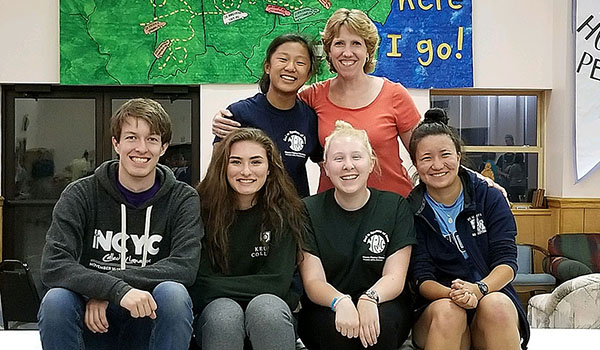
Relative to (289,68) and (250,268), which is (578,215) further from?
(250,268)

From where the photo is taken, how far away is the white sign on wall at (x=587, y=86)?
18.3 ft

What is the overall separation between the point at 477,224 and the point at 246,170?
2.57ft

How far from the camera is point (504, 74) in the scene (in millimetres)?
5809

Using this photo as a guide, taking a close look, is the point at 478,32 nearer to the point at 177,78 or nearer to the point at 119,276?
the point at 177,78

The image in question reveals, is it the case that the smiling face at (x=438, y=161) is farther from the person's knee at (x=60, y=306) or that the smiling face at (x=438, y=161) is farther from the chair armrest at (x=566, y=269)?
the chair armrest at (x=566, y=269)

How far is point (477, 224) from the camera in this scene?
230cm

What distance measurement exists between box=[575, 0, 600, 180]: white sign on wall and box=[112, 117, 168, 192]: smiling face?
434cm

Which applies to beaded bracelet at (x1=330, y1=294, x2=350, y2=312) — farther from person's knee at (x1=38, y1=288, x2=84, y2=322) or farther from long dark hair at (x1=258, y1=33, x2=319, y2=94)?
long dark hair at (x1=258, y1=33, x2=319, y2=94)

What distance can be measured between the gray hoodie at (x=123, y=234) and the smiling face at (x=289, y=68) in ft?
1.79

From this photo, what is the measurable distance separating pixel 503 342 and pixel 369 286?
0.45 m

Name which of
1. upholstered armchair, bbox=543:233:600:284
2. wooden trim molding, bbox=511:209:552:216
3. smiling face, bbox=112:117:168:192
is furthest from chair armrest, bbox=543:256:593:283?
smiling face, bbox=112:117:168:192

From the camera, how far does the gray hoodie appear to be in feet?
6.78

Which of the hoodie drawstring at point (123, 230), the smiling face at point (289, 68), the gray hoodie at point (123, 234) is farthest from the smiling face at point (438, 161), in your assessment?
the hoodie drawstring at point (123, 230)

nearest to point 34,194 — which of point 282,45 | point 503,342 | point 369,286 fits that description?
point 282,45
